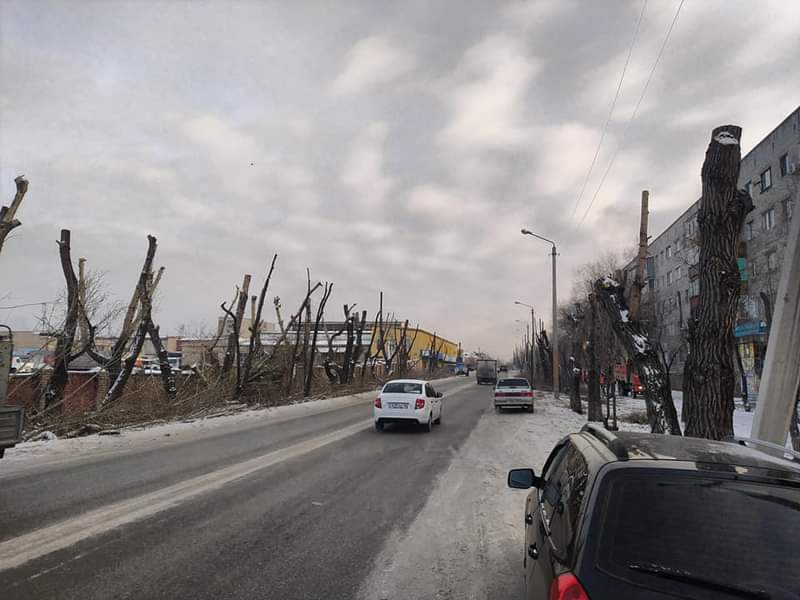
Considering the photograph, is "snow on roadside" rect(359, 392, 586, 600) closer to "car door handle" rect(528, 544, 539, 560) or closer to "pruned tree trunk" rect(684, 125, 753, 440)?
"car door handle" rect(528, 544, 539, 560)

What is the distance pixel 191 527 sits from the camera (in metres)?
6.07

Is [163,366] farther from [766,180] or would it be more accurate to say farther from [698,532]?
[766,180]

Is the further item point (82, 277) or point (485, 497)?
point (82, 277)

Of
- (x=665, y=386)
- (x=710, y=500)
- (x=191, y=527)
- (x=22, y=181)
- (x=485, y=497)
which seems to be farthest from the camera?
(x=22, y=181)

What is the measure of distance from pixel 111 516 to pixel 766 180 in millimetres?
42482

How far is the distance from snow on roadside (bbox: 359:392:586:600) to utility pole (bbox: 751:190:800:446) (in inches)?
122

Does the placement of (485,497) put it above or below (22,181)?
below

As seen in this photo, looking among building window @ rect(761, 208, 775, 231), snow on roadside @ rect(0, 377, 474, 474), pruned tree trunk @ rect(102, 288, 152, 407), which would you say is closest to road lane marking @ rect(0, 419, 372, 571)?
snow on roadside @ rect(0, 377, 474, 474)

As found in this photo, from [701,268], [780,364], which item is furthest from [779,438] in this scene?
[701,268]

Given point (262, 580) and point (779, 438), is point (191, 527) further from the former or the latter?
point (779, 438)

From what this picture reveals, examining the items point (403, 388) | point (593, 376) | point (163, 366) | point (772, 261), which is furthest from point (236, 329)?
point (772, 261)

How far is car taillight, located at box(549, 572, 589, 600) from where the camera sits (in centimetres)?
223

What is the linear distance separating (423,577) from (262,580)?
1381 mm

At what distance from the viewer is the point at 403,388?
57.6ft
